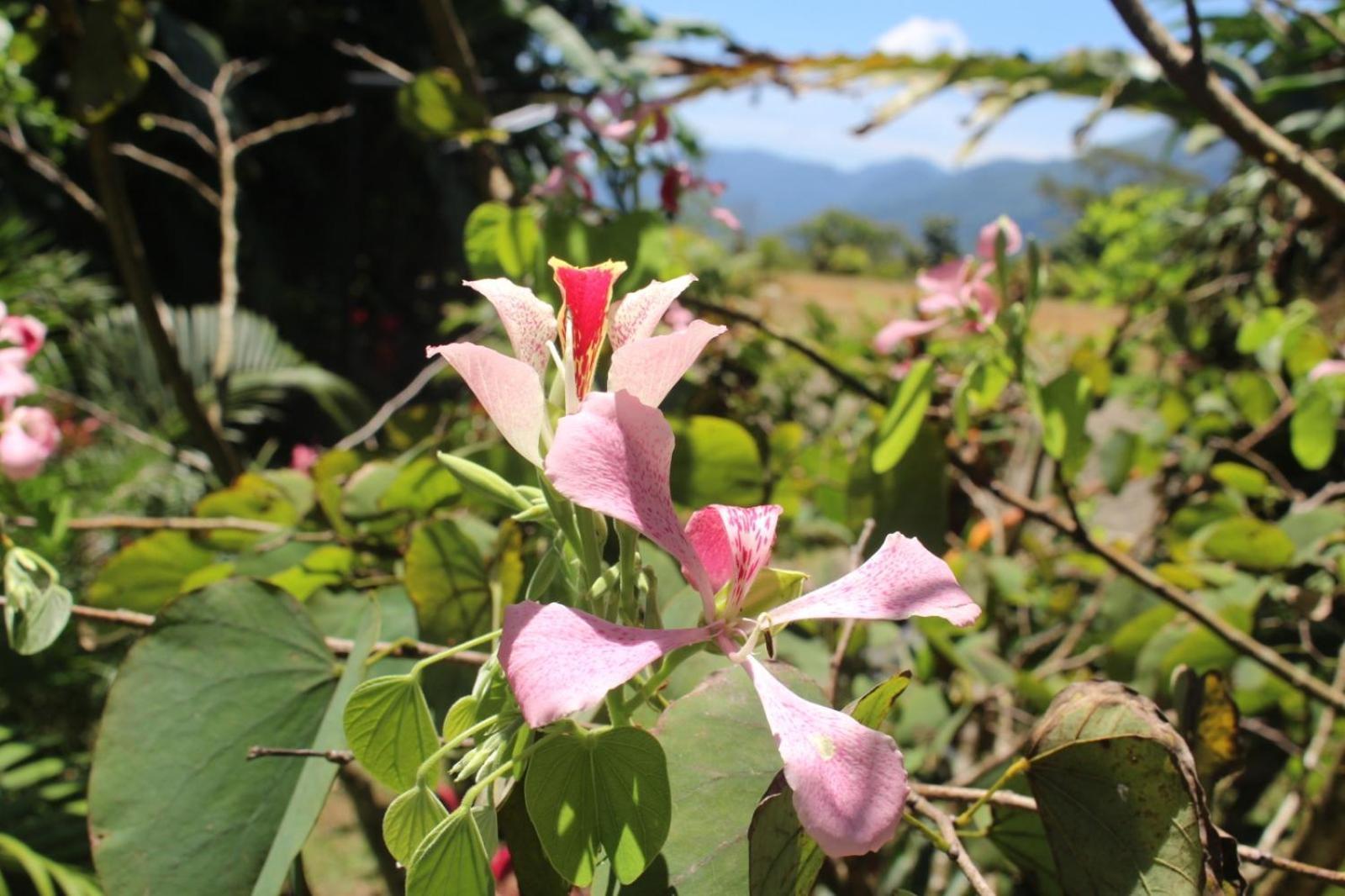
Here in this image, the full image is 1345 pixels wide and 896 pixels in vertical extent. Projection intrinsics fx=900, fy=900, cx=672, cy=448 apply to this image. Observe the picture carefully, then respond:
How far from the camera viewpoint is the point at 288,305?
17.0ft

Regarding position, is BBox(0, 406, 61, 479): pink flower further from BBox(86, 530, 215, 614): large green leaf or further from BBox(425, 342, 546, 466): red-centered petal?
BBox(425, 342, 546, 466): red-centered petal

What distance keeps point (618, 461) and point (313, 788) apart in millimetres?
205

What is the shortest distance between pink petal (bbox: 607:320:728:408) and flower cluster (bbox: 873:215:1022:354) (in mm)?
387

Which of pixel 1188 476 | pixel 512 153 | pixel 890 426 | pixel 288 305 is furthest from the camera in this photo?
pixel 512 153

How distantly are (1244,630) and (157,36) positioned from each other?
5.39 m

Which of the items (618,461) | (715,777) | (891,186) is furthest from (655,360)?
(891,186)

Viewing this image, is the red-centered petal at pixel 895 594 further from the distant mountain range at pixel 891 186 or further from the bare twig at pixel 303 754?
the distant mountain range at pixel 891 186

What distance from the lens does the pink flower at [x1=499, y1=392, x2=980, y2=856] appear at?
0.22m

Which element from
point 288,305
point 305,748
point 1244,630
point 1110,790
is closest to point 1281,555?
point 1244,630

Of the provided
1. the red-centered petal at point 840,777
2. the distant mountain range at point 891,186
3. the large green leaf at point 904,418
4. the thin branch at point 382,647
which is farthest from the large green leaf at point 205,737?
the distant mountain range at point 891,186

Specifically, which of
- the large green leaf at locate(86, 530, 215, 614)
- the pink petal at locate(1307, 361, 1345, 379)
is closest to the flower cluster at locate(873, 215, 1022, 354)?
the pink petal at locate(1307, 361, 1345, 379)

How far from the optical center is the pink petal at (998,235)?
1.96 feet

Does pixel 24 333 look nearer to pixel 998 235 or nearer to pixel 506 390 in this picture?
pixel 506 390

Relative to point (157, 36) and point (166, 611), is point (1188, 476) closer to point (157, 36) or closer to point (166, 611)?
point (166, 611)
